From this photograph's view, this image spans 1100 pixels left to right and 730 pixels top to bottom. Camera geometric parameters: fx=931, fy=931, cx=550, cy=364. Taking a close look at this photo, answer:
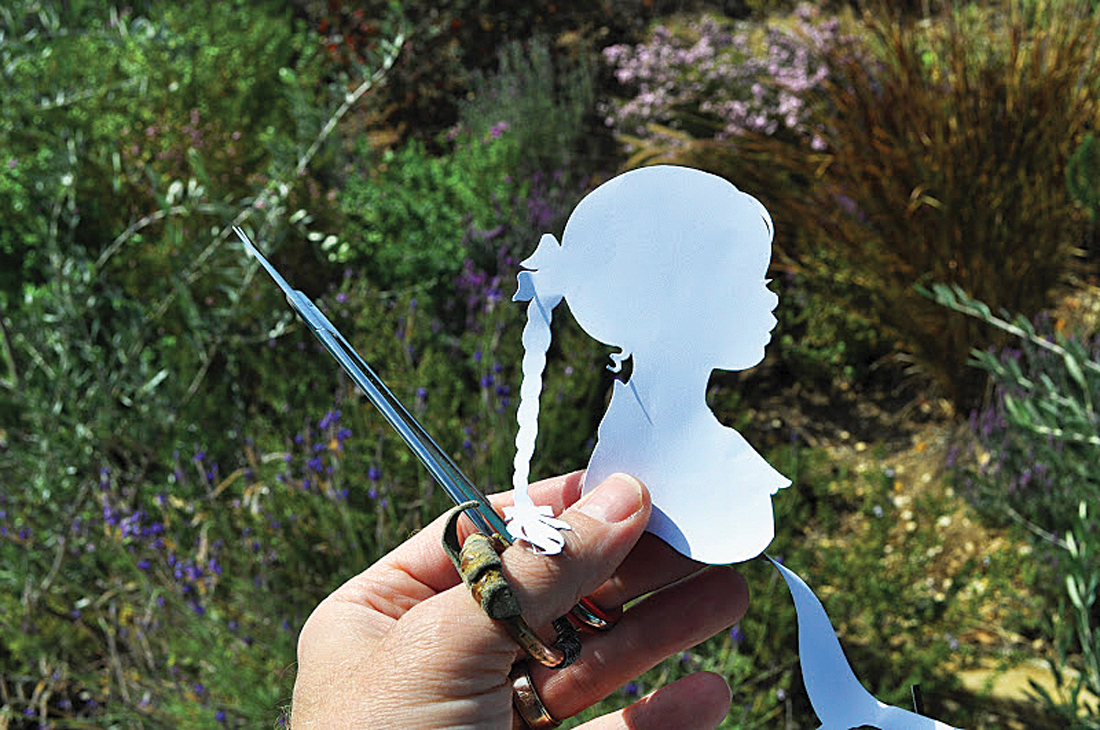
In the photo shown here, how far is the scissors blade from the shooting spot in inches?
33.9

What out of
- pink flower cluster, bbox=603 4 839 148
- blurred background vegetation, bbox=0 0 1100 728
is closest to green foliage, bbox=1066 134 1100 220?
blurred background vegetation, bbox=0 0 1100 728

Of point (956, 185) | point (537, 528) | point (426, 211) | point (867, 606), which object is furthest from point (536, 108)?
point (537, 528)

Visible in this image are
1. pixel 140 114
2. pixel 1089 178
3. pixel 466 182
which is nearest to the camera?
pixel 1089 178

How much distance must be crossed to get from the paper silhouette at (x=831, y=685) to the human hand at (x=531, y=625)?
0.18 meters

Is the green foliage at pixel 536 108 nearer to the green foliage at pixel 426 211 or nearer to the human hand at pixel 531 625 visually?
the green foliage at pixel 426 211

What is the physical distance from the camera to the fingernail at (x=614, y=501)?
87 centimetres

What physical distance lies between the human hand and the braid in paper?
0.03 m

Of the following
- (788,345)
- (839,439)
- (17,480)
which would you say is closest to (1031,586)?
(839,439)

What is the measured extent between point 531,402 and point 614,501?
0.12 meters

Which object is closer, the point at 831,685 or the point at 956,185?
the point at 831,685

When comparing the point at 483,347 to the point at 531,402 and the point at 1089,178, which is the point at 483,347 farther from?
the point at 531,402

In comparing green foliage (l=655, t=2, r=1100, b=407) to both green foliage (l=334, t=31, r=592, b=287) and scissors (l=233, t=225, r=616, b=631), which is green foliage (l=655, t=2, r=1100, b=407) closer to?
green foliage (l=334, t=31, r=592, b=287)

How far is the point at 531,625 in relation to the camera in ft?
2.80

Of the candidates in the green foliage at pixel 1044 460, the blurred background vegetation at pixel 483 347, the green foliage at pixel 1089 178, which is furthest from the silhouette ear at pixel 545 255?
the green foliage at pixel 1089 178
